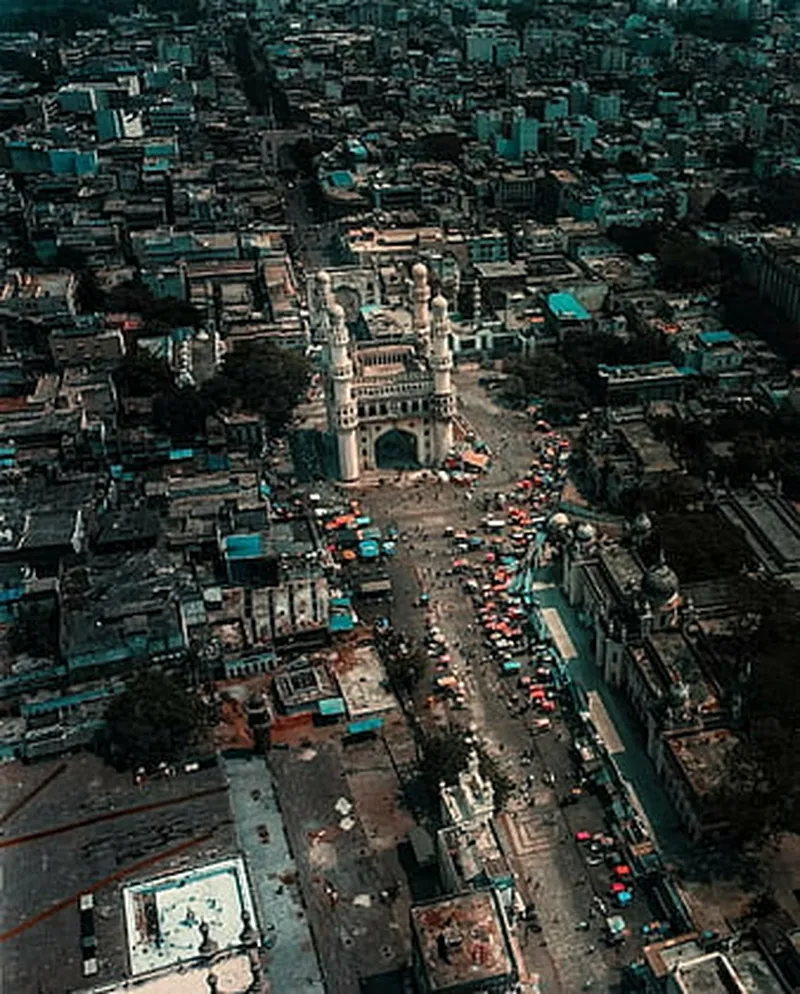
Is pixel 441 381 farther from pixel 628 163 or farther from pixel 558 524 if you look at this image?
pixel 628 163

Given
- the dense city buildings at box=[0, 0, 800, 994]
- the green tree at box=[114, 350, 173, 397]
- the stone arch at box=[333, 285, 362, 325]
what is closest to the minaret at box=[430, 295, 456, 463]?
the dense city buildings at box=[0, 0, 800, 994]

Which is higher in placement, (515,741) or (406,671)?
(406,671)

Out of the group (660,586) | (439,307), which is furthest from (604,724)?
(439,307)

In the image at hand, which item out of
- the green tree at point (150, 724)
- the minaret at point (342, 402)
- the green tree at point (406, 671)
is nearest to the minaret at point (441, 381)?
the minaret at point (342, 402)

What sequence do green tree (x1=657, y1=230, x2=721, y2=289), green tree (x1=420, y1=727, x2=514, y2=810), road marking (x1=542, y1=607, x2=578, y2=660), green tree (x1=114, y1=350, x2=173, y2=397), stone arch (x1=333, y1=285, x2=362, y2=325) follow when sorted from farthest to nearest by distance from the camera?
green tree (x1=657, y1=230, x2=721, y2=289)
stone arch (x1=333, y1=285, x2=362, y2=325)
green tree (x1=114, y1=350, x2=173, y2=397)
road marking (x1=542, y1=607, x2=578, y2=660)
green tree (x1=420, y1=727, x2=514, y2=810)

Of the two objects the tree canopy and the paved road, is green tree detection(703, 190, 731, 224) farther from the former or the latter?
the tree canopy

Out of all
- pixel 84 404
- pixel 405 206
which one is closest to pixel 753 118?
pixel 405 206
